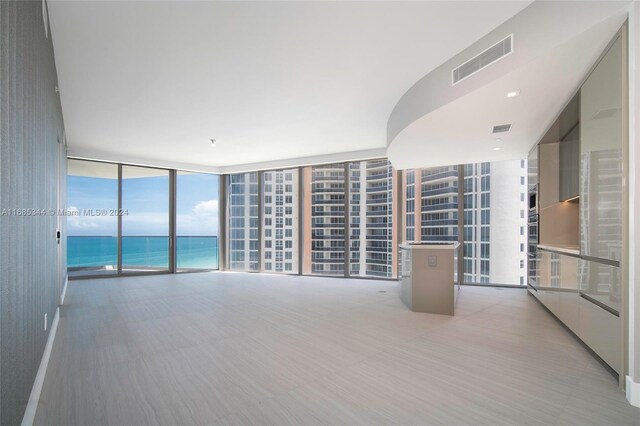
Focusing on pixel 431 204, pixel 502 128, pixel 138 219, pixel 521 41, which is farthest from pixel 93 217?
pixel 521 41

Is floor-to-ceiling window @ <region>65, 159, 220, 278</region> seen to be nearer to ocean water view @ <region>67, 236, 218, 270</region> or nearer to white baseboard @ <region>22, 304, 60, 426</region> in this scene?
ocean water view @ <region>67, 236, 218, 270</region>

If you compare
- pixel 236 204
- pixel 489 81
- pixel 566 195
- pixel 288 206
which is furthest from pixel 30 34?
pixel 236 204

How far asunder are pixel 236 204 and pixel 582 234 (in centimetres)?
842

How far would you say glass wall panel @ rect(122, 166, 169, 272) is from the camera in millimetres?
8141

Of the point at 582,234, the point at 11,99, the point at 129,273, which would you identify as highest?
the point at 11,99

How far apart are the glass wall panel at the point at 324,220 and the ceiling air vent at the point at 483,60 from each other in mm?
4810

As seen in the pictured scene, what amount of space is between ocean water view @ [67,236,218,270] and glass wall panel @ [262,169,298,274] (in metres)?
1.83

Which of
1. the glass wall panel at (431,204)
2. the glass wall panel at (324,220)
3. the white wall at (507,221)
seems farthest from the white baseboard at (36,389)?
the white wall at (507,221)

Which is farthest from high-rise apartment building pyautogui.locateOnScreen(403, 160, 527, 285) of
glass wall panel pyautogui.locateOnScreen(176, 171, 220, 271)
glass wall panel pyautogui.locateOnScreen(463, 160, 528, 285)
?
glass wall panel pyautogui.locateOnScreen(176, 171, 220, 271)

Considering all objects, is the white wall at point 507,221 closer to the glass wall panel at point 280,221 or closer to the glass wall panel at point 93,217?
the glass wall panel at point 280,221

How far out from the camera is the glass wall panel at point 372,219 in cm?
753

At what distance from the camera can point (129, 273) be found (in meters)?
8.05

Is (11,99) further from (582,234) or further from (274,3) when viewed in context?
(582,234)

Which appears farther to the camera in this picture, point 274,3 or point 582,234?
point 582,234
